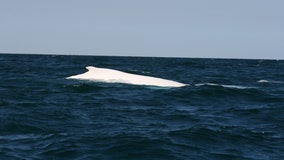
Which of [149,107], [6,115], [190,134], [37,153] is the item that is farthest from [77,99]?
[37,153]

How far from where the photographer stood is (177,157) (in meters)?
13.1

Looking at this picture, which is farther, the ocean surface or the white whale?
the white whale

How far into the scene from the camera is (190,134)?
1603cm

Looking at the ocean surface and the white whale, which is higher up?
the white whale

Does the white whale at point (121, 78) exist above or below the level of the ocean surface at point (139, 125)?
above

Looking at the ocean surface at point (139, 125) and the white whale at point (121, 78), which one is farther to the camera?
the white whale at point (121, 78)

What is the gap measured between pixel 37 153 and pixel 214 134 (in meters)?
5.98

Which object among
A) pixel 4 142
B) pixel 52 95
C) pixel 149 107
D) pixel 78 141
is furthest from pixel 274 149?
pixel 52 95

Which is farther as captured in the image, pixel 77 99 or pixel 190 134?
pixel 77 99

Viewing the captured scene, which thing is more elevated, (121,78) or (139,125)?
(121,78)

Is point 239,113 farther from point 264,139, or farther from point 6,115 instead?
point 6,115

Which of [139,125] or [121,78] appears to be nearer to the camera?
[139,125]

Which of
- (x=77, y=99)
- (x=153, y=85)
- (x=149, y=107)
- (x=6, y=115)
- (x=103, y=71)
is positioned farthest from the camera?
(x=103, y=71)

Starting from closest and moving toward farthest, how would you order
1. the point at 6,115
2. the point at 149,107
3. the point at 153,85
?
the point at 6,115, the point at 149,107, the point at 153,85
